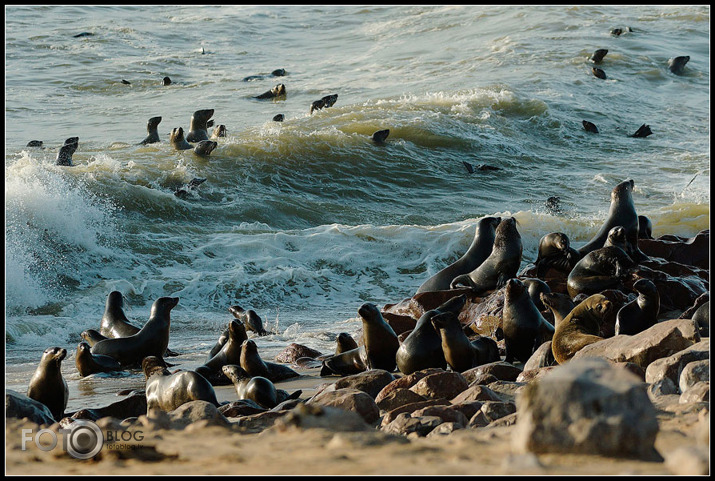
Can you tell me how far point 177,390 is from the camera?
582cm

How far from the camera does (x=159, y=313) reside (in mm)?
8508

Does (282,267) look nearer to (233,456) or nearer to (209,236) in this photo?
(209,236)

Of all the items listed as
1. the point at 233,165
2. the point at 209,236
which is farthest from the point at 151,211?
the point at 233,165

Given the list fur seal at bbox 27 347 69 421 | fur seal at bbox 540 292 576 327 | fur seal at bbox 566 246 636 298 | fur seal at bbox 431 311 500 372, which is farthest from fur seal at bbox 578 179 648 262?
fur seal at bbox 27 347 69 421

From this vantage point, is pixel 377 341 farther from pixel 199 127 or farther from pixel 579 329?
pixel 199 127

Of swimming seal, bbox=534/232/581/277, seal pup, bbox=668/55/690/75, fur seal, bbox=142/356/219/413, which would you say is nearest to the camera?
fur seal, bbox=142/356/219/413

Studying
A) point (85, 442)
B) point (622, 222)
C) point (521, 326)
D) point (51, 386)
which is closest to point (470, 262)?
point (622, 222)

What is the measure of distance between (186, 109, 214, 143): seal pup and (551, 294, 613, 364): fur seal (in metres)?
14.8

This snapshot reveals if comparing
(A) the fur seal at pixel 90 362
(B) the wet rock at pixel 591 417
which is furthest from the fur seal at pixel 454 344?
(B) the wet rock at pixel 591 417

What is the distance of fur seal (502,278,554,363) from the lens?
22.7 feet

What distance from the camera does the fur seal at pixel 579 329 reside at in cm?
602

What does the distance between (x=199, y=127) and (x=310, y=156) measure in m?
2.82

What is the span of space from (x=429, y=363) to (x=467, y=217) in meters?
10.1

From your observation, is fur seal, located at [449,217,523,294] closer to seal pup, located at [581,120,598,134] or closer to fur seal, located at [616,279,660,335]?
fur seal, located at [616,279,660,335]
